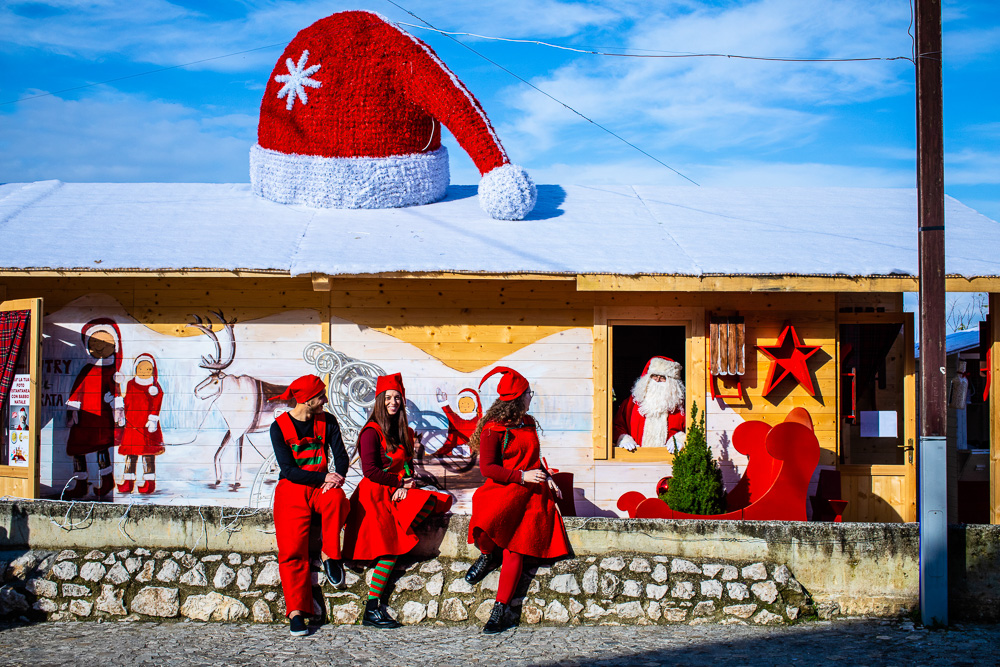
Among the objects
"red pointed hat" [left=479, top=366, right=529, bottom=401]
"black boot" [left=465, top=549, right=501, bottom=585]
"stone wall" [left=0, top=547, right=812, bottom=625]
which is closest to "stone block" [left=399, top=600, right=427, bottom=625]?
"stone wall" [left=0, top=547, right=812, bottom=625]

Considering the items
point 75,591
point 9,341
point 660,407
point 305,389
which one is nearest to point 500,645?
point 305,389

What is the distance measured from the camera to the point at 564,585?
5328mm

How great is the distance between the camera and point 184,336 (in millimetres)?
7086

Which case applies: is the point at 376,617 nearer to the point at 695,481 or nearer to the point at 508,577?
the point at 508,577

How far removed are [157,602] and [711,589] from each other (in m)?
3.96

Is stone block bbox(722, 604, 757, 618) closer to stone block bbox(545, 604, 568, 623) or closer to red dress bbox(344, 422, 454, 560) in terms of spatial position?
stone block bbox(545, 604, 568, 623)

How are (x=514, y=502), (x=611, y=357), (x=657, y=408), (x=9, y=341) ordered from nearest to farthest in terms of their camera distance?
(x=514, y=502) → (x=9, y=341) → (x=611, y=357) → (x=657, y=408)

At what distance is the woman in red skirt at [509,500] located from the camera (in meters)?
5.10

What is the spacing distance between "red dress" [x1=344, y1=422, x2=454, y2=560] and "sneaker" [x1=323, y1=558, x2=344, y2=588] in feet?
0.30

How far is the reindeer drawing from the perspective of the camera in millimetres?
6961

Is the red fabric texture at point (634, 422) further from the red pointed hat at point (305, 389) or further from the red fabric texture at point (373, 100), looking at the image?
the red pointed hat at point (305, 389)

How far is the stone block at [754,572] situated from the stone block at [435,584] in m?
2.15

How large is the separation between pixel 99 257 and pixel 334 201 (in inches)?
92.9

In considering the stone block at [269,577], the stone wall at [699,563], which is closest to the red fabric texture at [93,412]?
the stone wall at [699,563]
